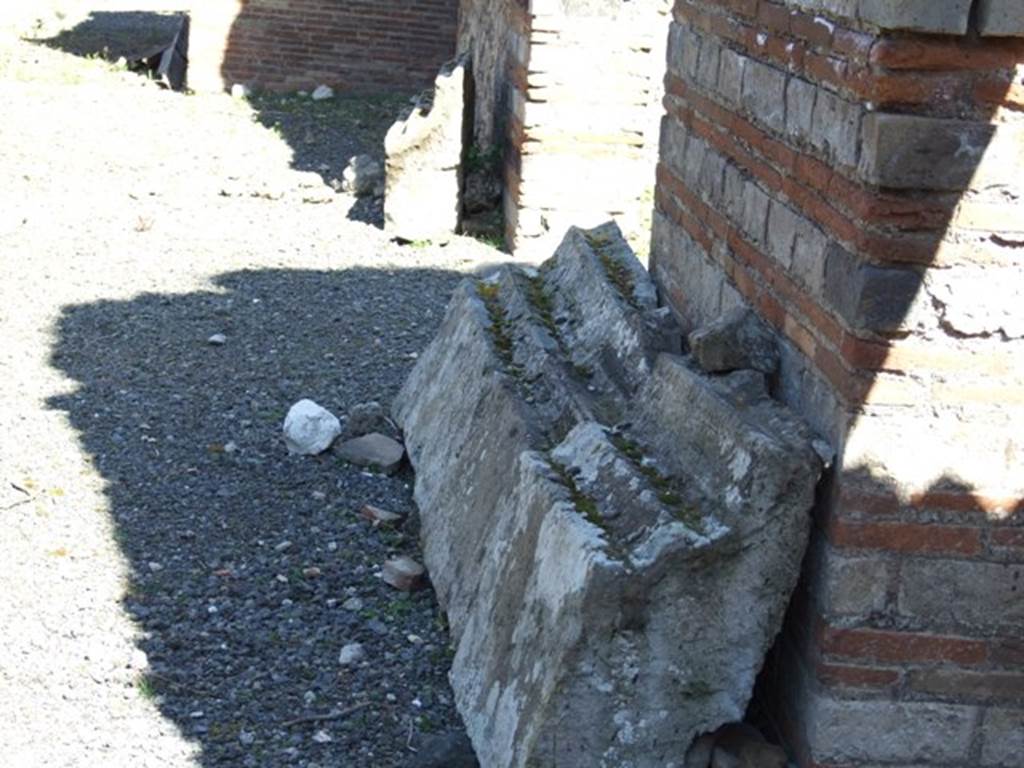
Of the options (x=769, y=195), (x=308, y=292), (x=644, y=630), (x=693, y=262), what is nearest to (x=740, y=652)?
(x=644, y=630)

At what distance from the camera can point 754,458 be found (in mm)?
3537

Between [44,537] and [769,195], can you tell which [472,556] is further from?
[44,537]

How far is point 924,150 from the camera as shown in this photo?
3.30 meters

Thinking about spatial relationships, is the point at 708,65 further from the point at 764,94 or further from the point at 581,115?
the point at 581,115

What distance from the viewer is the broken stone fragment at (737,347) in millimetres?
3982

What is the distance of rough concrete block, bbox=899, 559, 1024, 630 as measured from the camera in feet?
11.4

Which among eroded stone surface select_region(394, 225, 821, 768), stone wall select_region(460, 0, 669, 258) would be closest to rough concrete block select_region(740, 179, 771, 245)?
eroded stone surface select_region(394, 225, 821, 768)

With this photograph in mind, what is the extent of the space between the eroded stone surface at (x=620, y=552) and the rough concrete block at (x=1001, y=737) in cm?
51

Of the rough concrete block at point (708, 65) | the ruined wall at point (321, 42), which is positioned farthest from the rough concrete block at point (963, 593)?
the ruined wall at point (321, 42)

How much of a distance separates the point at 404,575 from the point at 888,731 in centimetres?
182

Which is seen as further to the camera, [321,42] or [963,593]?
[321,42]

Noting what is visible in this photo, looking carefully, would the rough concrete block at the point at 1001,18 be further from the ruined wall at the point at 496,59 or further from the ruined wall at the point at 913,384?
the ruined wall at the point at 496,59

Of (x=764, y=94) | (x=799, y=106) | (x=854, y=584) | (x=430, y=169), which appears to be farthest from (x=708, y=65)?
(x=430, y=169)

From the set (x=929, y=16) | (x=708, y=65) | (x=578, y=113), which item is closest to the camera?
(x=929, y=16)
